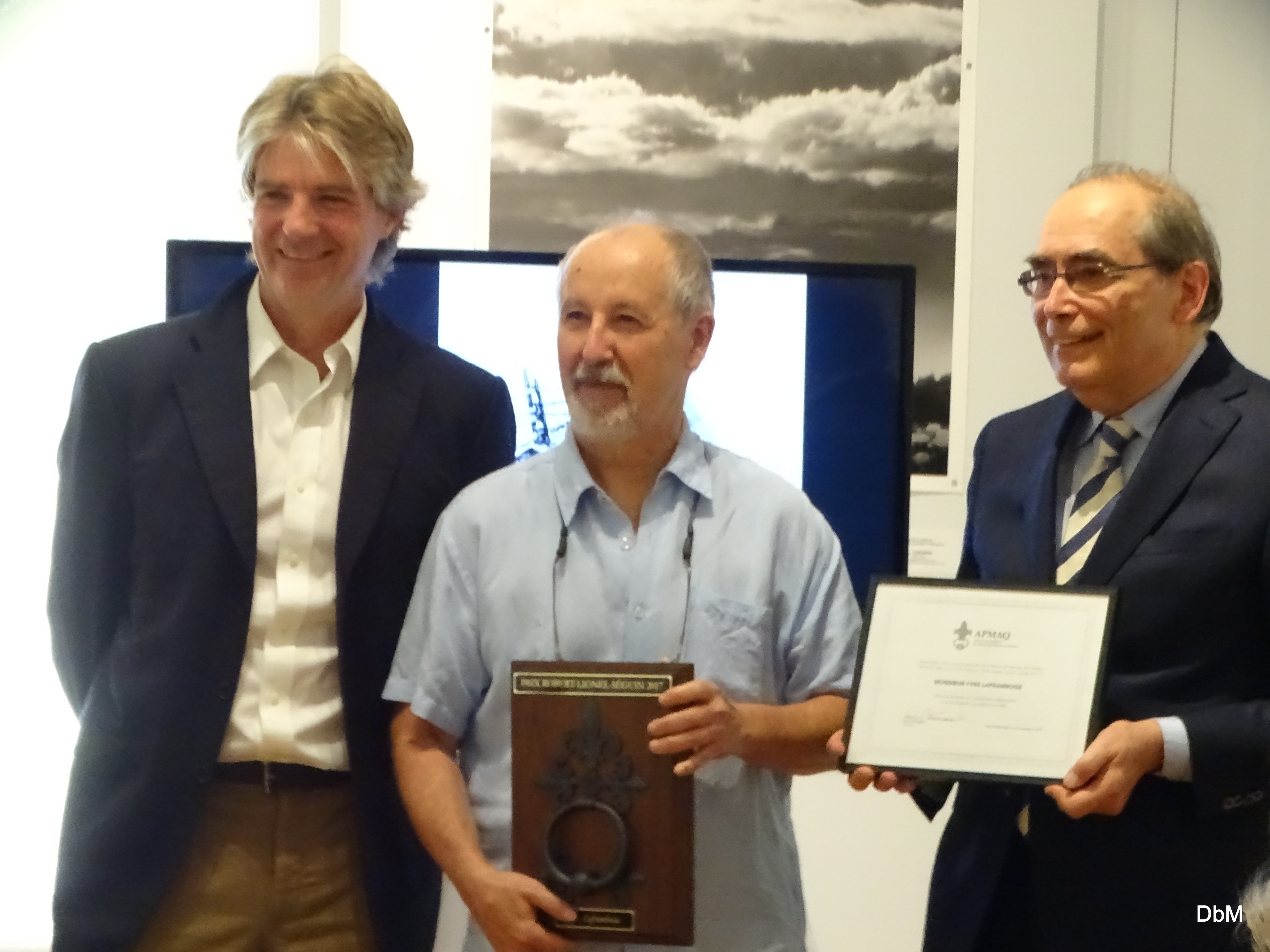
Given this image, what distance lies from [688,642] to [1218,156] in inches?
105

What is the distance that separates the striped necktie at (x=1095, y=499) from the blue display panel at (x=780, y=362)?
896 mm

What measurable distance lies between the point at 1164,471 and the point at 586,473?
850mm

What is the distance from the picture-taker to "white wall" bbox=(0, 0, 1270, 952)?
363 cm

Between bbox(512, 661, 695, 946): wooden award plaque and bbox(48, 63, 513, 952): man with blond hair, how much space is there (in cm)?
40

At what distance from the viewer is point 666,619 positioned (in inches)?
72.9

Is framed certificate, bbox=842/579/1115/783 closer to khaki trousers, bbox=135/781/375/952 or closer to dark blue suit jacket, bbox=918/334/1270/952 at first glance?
dark blue suit jacket, bbox=918/334/1270/952

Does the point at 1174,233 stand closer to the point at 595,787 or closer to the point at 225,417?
the point at 595,787

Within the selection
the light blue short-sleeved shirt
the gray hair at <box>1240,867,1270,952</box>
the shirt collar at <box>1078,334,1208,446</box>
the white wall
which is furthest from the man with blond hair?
the white wall

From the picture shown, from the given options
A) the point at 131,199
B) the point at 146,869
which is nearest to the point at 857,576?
the point at 146,869

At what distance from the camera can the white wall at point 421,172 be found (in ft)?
11.9

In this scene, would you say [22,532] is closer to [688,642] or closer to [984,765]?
[688,642]

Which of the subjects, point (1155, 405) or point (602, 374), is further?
point (1155, 405)

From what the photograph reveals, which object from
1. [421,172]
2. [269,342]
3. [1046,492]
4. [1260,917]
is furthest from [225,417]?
[421,172]

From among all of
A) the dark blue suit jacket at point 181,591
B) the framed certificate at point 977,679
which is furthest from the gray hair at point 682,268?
the framed certificate at point 977,679
